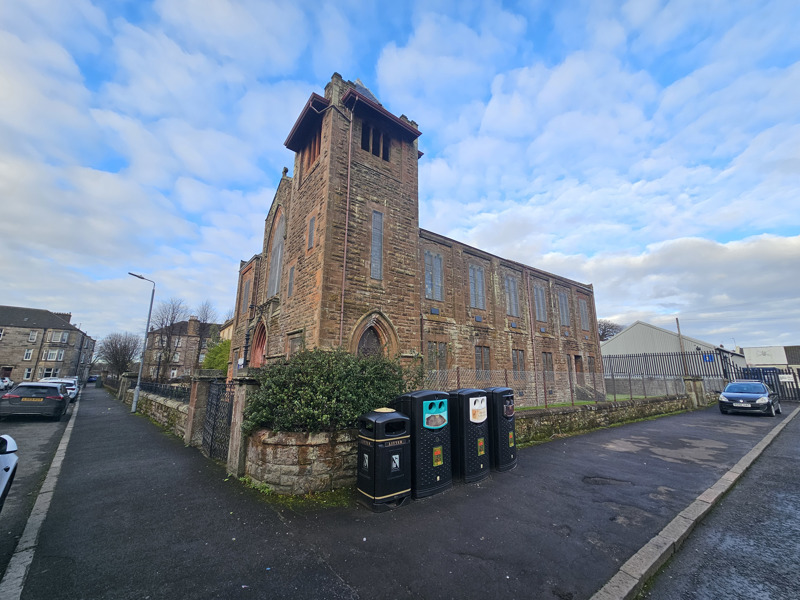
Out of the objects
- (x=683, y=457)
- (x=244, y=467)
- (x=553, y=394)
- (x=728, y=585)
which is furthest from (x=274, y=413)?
(x=553, y=394)

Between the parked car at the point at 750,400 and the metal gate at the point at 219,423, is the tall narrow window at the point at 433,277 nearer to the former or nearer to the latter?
the metal gate at the point at 219,423

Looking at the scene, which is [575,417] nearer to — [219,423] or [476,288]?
[476,288]

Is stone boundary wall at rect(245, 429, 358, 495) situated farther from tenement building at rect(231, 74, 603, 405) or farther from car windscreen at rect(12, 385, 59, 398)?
Result: car windscreen at rect(12, 385, 59, 398)

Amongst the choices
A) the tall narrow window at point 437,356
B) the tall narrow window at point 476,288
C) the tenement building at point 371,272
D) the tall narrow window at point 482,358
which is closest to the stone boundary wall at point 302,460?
the tenement building at point 371,272

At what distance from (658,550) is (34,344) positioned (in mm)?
75170

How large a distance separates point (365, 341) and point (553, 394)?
794 cm

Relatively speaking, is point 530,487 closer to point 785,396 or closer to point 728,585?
point 728,585

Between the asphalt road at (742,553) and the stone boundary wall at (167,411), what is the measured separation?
10564 millimetres

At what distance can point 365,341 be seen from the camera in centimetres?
1175

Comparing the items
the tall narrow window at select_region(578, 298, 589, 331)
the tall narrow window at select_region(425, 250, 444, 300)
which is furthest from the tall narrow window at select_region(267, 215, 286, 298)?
the tall narrow window at select_region(578, 298, 589, 331)

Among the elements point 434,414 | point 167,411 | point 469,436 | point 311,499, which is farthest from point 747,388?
point 167,411

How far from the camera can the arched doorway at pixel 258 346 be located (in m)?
16.6

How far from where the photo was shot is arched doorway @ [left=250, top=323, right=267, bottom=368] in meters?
16.6

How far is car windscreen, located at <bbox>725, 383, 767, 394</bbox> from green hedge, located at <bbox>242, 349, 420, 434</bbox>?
63.4 ft
